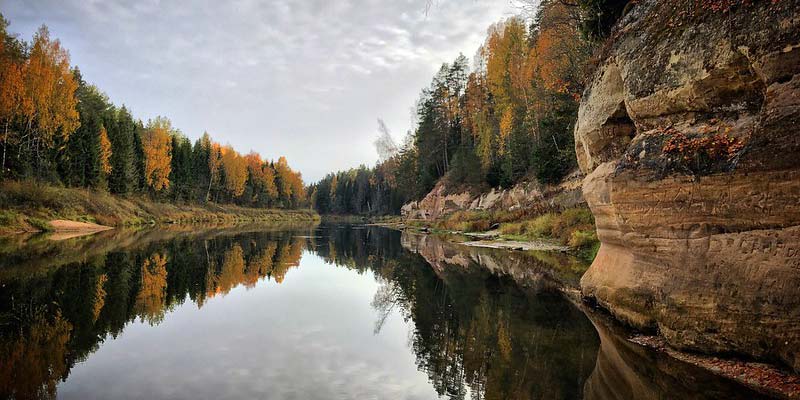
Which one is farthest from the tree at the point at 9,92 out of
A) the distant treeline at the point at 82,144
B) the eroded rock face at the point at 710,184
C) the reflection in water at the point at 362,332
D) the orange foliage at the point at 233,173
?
the orange foliage at the point at 233,173

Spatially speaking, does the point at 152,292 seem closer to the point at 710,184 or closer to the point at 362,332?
the point at 362,332

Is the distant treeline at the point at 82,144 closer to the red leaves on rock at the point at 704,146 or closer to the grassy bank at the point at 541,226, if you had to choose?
the grassy bank at the point at 541,226

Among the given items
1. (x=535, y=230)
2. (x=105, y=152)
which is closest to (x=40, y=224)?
(x=105, y=152)

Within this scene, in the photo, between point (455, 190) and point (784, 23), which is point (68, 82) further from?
point (784, 23)

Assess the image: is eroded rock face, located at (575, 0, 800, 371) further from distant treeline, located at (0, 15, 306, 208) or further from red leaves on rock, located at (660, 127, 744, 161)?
distant treeline, located at (0, 15, 306, 208)

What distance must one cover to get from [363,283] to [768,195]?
11.8 metres

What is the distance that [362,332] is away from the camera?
8.41 metres

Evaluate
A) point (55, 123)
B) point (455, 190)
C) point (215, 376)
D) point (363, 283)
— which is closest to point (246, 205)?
point (55, 123)

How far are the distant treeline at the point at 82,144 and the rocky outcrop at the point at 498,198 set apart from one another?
123 ft

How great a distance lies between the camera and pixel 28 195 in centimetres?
2852

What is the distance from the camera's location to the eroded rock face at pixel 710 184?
205 inches

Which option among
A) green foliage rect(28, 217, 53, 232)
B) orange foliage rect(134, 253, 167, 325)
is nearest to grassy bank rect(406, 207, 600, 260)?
orange foliage rect(134, 253, 167, 325)

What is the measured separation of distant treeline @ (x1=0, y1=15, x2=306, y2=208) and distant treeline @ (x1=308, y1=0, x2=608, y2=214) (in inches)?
1341

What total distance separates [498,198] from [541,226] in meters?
12.2
